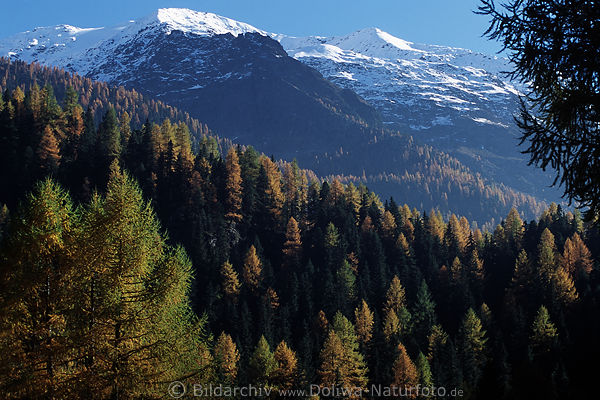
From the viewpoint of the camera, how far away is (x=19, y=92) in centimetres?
12612

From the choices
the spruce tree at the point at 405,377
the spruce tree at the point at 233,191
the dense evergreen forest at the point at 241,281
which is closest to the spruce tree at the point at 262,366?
the dense evergreen forest at the point at 241,281

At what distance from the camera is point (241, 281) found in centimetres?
9994

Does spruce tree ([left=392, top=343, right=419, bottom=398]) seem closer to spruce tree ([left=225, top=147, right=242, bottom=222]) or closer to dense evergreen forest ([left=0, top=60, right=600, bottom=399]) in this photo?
dense evergreen forest ([left=0, top=60, right=600, bottom=399])

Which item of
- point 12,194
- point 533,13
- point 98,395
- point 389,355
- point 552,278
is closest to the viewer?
point 533,13

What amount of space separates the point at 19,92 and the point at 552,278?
130104 millimetres

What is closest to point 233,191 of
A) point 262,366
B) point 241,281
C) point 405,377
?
point 241,281

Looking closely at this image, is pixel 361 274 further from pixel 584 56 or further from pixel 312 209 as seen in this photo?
pixel 584 56

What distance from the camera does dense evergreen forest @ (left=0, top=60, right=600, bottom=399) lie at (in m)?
13.8

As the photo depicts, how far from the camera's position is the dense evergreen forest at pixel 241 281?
45.4 ft

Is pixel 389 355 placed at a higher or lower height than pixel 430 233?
lower

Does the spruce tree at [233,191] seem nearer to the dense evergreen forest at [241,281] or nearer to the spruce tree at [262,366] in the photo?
the dense evergreen forest at [241,281]

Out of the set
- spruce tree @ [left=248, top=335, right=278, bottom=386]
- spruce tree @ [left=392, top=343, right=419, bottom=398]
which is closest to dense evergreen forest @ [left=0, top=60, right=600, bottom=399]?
spruce tree @ [left=248, top=335, right=278, bottom=386]

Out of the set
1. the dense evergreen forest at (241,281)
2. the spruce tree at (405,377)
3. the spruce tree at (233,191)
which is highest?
the spruce tree at (233,191)

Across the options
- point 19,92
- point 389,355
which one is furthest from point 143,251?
point 19,92
